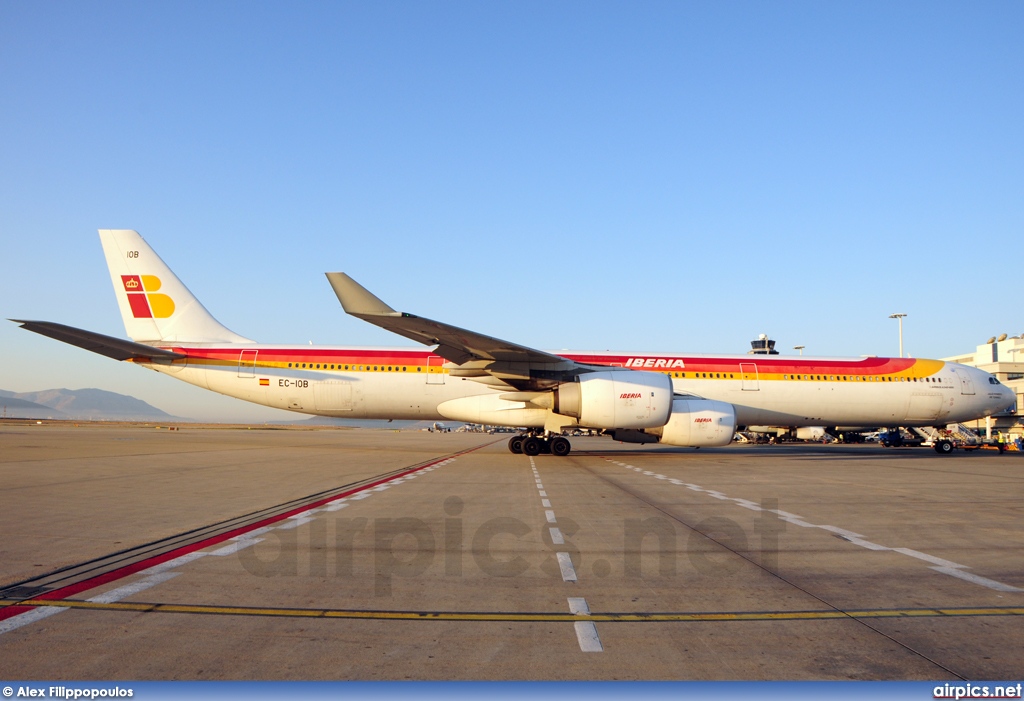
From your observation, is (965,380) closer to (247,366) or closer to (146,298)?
(247,366)

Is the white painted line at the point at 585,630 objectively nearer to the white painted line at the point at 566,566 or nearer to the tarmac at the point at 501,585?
the tarmac at the point at 501,585

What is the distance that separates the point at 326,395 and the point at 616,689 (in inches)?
808

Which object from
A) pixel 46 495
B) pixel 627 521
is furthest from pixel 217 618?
pixel 46 495

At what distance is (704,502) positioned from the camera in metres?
10.3

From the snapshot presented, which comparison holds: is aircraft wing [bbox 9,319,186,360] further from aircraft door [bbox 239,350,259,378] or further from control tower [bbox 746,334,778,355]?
control tower [bbox 746,334,778,355]

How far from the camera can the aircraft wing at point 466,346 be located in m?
15.2

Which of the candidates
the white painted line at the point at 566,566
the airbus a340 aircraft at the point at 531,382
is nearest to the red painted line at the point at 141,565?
the white painted line at the point at 566,566

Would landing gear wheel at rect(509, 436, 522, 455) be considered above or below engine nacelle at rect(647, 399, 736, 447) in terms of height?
below

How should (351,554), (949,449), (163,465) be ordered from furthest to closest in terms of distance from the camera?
1. (949,449)
2. (163,465)
3. (351,554)

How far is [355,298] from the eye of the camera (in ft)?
49.9

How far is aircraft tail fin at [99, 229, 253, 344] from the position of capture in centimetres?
2252

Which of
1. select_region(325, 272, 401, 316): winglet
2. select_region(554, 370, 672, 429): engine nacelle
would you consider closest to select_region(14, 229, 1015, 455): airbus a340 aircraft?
select_region(554, 370, 672, 429): engine nacelle

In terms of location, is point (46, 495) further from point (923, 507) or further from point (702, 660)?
point (923, 507)

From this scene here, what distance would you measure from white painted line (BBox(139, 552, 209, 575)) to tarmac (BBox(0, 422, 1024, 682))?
4cm
